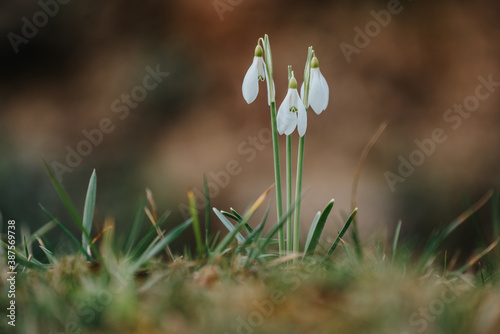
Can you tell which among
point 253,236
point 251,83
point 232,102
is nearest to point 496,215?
point 253,236

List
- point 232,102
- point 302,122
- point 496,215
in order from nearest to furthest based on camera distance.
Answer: point 496,215 → point 302,122 → point 232,102

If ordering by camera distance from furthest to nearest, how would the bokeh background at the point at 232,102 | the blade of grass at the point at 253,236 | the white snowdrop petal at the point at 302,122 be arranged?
the bokeh background at the point at 232,102 < the white snowdrop petal at the point at 302,122 < the blade of grass at the point at 253,236

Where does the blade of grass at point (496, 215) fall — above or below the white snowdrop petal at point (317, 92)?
below

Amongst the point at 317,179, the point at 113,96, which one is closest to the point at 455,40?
the point at 317,179

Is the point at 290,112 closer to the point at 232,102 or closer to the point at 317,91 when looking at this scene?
the point at 317,91

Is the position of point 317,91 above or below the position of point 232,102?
above

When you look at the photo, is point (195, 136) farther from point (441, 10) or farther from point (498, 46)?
point (498, 46)

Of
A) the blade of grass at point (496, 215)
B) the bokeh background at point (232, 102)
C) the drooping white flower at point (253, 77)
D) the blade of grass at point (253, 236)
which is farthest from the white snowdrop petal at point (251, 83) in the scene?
the bokeh background at point (232, 102)

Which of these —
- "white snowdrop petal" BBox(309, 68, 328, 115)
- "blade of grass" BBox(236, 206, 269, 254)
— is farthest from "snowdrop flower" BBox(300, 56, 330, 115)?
Answer: "blade of grass" BBox(236, 206, 269, 254)

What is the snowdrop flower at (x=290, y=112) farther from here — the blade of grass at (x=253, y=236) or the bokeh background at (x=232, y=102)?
the bokeh background at (x=232, y=102)
